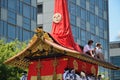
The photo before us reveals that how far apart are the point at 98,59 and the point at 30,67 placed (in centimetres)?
317

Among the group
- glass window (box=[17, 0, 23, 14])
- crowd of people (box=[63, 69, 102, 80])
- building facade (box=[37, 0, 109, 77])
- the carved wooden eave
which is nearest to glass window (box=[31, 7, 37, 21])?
glass window (box=[17, 0, 23, 14])

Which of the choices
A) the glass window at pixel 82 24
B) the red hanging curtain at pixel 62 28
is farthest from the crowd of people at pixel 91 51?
the glass window at pixel 82 24

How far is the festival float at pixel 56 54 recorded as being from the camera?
66.9 feet

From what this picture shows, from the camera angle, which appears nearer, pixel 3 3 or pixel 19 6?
pixel 3 3

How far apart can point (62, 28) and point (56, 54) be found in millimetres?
1237

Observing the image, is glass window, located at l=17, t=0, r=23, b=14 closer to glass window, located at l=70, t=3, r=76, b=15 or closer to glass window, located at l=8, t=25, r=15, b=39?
glass window, located at l=8, t=25, r=15, b=39

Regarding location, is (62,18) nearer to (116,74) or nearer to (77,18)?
(77,18)

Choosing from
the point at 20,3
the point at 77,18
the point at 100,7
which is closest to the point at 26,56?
the point at 20,3

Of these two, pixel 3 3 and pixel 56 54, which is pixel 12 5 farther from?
pixel 56 54

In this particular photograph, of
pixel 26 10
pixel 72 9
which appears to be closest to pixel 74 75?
pixel 26 10

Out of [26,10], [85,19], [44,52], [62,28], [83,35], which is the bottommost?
[44,52]

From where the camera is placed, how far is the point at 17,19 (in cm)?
5425

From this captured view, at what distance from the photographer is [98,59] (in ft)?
69.3

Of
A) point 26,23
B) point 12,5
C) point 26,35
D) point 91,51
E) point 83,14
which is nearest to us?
point 91,51
